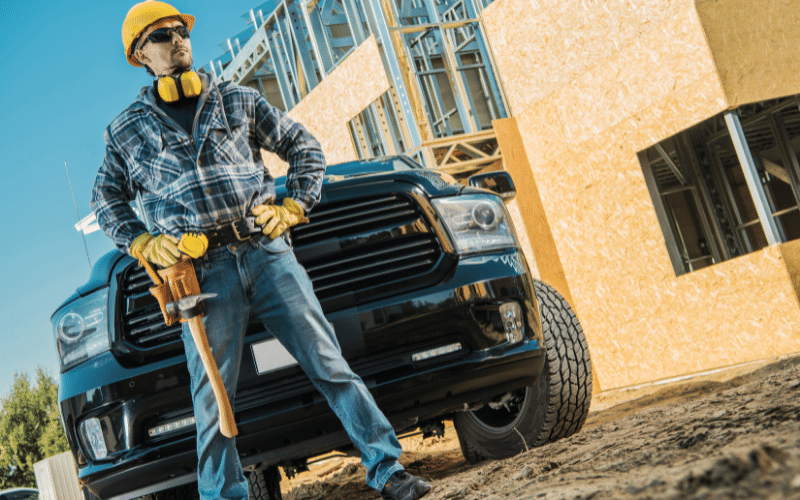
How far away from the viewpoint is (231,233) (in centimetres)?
241

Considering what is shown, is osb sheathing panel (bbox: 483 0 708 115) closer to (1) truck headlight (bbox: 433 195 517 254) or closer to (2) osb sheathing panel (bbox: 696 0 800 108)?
(2) osb sheathing panel (bbox: 696 0 800 108)

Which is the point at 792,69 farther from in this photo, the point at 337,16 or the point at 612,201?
the point at 337,16

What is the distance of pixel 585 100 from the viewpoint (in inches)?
301

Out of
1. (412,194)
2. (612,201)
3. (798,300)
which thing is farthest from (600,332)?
(412,194)

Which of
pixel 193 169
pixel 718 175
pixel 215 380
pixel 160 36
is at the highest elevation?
pixel 160 36

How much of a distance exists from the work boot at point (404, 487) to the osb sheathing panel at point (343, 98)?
8.93m

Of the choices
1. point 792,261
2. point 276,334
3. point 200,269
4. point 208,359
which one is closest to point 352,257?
point 276,334

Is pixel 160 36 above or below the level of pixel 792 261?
above

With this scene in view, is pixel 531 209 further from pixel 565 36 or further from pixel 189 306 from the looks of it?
pixel 189 306

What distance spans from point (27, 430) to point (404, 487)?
27.8m

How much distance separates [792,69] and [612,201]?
2.06m

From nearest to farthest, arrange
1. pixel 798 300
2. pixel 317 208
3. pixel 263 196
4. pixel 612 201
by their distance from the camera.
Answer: pixel 263 196 < pixel 317 208 < pixel 798 300 < pixel 612 201

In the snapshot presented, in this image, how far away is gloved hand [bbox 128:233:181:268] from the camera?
2348 millimetres

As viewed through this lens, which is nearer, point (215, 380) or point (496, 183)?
point (215, 380)
